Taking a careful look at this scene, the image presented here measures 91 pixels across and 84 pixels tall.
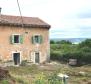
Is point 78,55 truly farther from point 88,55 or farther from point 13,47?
point 13,47

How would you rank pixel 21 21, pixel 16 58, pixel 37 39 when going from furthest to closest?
pixel 37 39
pixel 21 21
pixel 16 58

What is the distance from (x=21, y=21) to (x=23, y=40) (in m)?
1.88

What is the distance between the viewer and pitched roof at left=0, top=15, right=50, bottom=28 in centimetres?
3366

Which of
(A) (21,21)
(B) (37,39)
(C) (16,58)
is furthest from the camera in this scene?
(B) (37,39)

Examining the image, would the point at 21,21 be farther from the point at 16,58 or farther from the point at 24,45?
the point at 16,58

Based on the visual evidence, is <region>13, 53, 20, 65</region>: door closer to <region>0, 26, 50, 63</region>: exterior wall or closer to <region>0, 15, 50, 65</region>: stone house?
<region>0, 15, 50, 65</region>: stone house

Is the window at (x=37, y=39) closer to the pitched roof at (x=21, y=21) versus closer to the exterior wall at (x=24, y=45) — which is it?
the exterior wall at (x=24, y=45)

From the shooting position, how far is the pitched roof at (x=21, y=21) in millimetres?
33656

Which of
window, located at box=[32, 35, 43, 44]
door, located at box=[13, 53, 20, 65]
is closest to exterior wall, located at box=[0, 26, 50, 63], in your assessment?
window, located at box=[32, 35, 43, 44]

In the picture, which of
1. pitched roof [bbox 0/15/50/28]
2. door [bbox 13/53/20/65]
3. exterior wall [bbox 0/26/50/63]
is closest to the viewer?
exterior wall [bbox 0/26/50/63]

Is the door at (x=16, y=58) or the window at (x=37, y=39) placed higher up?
the window at (x=37, y=39)

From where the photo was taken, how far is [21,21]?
115 ft

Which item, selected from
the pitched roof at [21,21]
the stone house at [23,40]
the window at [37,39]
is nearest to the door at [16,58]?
the stone house at [23,40]

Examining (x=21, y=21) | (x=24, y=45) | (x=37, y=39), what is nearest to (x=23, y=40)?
(x=24, y=45)
